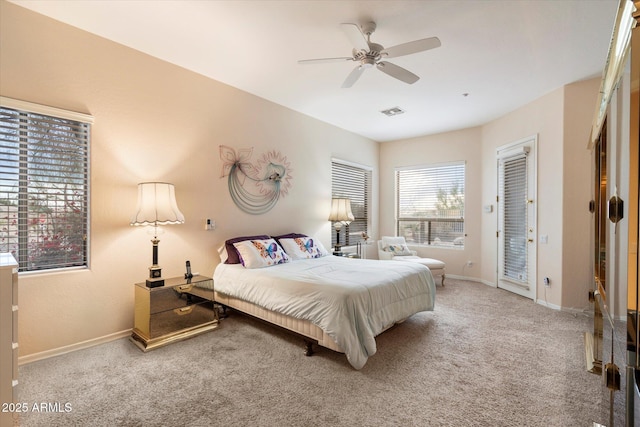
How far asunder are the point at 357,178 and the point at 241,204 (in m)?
2.96

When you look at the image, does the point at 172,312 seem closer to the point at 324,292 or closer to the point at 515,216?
the point at 324,292

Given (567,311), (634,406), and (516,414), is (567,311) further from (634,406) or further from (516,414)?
(634,406)

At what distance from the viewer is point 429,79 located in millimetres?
3549

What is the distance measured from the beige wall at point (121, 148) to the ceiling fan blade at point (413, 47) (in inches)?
89.2

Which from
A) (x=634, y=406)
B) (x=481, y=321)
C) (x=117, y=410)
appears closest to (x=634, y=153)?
(x=634, y=406)

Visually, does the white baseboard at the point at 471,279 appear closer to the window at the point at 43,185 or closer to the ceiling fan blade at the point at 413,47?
the ceiling fan blade at the point at 413,47

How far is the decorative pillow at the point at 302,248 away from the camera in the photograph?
404 centimetres

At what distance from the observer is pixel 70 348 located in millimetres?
2607

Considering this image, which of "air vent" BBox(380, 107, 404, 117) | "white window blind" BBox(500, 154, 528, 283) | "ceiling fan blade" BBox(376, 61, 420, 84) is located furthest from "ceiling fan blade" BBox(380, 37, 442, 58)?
"white window blind" BBox(500, 154, 528, 283)

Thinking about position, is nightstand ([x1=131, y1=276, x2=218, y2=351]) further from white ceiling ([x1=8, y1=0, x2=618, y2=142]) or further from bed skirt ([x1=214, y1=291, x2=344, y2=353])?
white ceiling ([x1=8, y1=0, x2=618, y2=142])

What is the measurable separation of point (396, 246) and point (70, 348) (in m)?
4.82

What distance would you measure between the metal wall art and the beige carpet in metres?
1.73

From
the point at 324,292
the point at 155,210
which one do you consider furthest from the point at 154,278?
the point at 324,292

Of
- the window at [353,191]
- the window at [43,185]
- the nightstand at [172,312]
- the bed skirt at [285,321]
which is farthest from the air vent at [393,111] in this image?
the window at [43,185]
